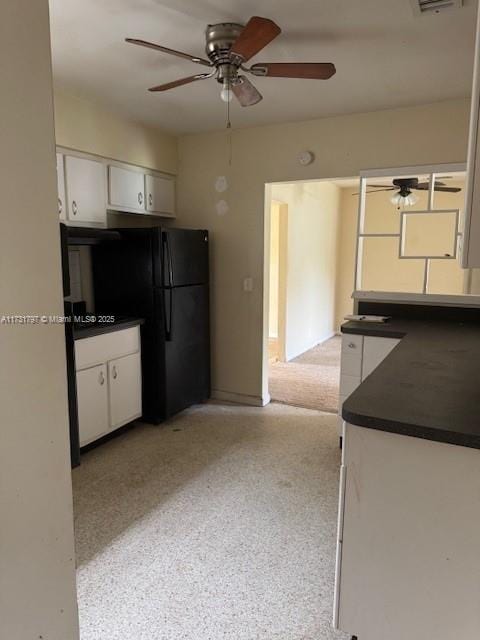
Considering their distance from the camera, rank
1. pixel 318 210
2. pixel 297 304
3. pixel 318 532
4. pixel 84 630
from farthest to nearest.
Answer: pixel 318 210, pixel 297 304, pixel 318 532, pixel 84 630

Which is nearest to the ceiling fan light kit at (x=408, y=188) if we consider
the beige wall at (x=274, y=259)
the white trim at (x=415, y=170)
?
the white trim at (x=415, y=170)

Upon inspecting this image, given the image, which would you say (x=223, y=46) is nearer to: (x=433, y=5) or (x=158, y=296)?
(x=433, y=5)

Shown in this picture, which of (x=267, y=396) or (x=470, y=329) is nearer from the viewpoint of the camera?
(x=470, y=329)

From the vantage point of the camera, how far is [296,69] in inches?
81.3

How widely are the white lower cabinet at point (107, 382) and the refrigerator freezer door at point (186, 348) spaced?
10.2 inches

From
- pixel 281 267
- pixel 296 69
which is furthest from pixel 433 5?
pixel 281 267

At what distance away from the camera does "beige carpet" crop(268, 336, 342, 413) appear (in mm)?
4168

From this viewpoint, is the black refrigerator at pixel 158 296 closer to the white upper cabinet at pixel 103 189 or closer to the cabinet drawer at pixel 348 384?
the white upper cabinet at pixel 103 189

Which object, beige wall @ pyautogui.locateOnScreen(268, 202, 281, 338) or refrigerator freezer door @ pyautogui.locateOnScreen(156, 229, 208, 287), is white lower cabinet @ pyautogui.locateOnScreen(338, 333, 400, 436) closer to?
refrigerator freezer door @ pyautogui.locateOnScreen(156, 229, 208, 287)

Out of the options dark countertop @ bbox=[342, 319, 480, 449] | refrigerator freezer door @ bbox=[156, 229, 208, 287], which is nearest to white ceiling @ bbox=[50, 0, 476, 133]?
refrigerator freezer door @ bbox=[156, 229, 208, 287]

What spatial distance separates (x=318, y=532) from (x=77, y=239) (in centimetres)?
245

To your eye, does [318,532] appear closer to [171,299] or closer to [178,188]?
[171,299]

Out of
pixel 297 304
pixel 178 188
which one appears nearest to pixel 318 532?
pixel 178 188

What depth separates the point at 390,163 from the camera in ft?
10.9
